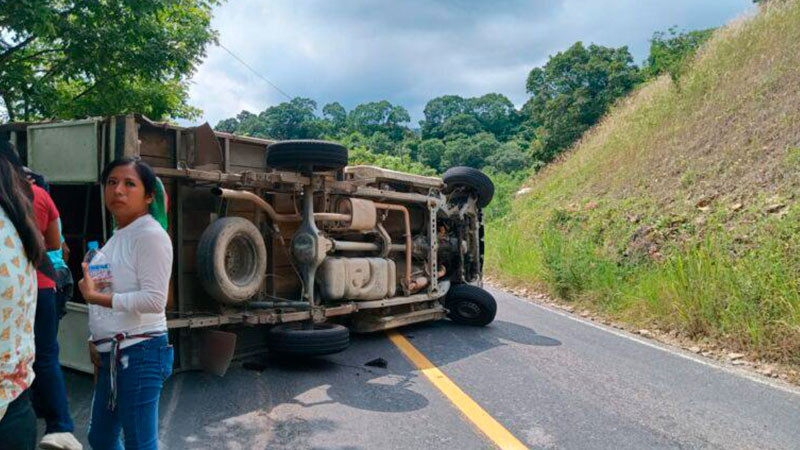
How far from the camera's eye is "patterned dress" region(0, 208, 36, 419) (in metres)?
1.79

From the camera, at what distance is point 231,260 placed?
529 centimetres

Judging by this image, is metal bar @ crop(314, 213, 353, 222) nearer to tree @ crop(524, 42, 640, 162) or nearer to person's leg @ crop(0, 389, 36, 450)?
person's leg @ crop(0, 389, 36, 450)

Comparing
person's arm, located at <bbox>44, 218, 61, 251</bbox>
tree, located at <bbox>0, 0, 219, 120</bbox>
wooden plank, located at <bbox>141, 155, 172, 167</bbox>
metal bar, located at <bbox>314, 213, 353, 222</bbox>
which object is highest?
tree, located at <bbox>0, 0, 219, 120</bbox>

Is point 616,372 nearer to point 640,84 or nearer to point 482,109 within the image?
point 640,84

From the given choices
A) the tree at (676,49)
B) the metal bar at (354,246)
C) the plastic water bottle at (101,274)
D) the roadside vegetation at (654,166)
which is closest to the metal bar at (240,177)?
the metal bar at (354,246)

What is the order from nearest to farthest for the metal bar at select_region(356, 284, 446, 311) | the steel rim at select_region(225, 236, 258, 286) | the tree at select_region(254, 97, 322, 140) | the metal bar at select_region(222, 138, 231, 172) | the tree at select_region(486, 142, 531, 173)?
the steel rim at select_region(225, 236, 258, 286), the metal bar at select_region(222, 138, 231, 172), the metal bar at select_region(356, 284, 446, 311), the tree at select_region(254, 97, 322, 140), the tree at select_region(486, 142, 531, 173)

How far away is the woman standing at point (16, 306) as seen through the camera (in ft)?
5.92

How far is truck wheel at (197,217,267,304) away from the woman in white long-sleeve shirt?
2.29 m

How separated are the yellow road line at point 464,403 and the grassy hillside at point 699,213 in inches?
132

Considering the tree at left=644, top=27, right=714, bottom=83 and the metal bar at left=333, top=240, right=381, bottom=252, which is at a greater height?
the tree at left=644, top=27, right=714, bottom=83

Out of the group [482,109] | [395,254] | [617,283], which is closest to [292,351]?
[395,254]

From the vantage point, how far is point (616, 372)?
539 cm

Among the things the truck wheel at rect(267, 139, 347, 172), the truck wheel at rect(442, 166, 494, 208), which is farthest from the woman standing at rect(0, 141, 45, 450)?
the truck wheel at rect(442, 166, 494, 208)

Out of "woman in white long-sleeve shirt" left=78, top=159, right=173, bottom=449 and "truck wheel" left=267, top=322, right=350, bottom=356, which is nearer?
"woman in white long-sleeve shirt" left=78, top=159, right=173, bottom=449
